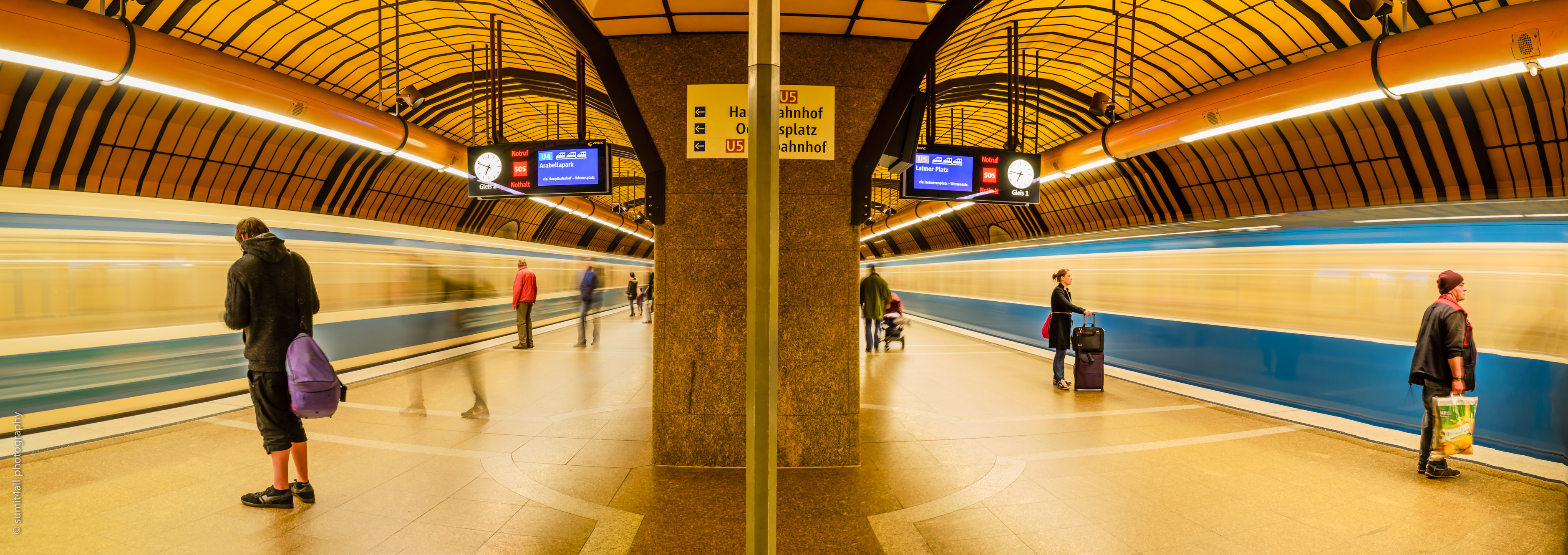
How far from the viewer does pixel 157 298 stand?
5.76 m

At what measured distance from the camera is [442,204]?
67.2ft

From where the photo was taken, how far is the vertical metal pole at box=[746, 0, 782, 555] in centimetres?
197

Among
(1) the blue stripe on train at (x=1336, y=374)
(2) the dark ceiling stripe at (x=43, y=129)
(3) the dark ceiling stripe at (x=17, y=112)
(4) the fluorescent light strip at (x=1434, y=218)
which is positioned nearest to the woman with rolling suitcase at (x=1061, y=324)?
(1) the blue stripe on train at (x=1336, y=374)

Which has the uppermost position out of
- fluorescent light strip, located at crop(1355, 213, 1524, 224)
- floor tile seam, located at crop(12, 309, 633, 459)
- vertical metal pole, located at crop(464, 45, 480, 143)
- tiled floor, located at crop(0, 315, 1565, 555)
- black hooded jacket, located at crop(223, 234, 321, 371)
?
vertical metal pole, located at crop(464, 45, 480, 143)

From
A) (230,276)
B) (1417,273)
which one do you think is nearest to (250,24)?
(230,276)

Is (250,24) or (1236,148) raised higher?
(250,24)

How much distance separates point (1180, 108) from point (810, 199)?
5.55m

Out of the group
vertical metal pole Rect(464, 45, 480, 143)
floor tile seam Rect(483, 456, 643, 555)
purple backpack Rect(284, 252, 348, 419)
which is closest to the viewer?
floor tile seam Rect(483, 456, 643, 555)

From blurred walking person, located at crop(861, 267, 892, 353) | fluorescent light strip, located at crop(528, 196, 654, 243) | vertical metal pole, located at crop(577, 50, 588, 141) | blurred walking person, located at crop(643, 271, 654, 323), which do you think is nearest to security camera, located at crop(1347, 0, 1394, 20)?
blurred walking person, located at crop(861, 267, 892, 353)

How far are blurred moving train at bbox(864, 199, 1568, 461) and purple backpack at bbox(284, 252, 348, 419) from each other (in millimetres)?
9331

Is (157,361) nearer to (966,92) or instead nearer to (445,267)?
(445,267)

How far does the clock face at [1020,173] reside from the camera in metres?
7.51

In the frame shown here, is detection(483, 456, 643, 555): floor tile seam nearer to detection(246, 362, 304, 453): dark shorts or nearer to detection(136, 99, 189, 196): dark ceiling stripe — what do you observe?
detection(246, 362, 304, 453): dark shorts

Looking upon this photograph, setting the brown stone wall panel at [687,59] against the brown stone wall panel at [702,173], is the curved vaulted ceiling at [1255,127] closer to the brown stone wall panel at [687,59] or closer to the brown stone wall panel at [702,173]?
the brown stone wall panel at [687,59]
